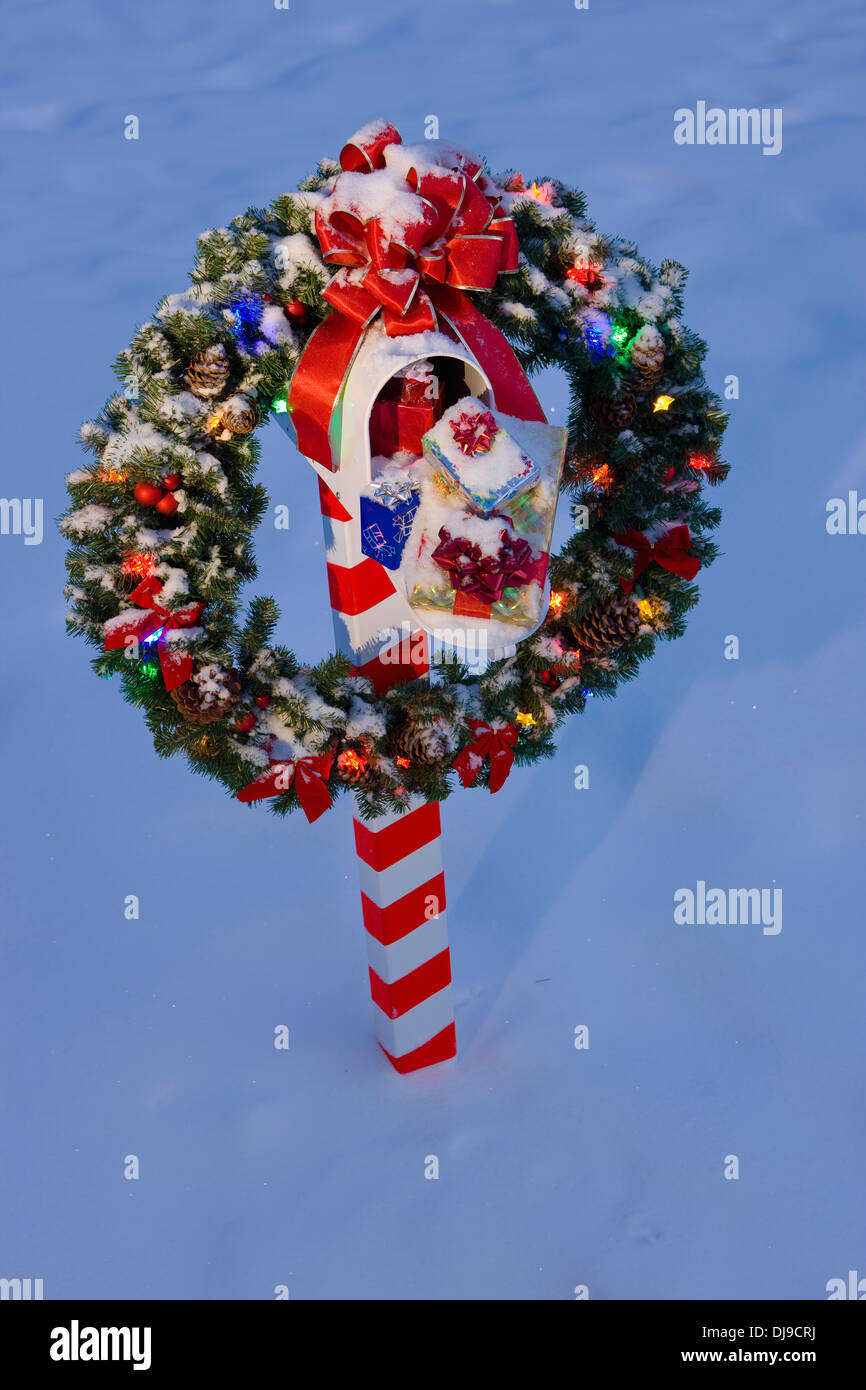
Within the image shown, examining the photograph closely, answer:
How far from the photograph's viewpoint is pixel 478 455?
2465mm

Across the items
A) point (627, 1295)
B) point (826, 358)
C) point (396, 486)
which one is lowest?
point (627, 1295)

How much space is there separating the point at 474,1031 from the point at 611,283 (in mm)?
1974

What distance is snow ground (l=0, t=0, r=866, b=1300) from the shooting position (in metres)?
3.02

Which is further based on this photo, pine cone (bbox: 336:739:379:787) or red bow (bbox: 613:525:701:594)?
red bow (bbox: 613:525:701:594)

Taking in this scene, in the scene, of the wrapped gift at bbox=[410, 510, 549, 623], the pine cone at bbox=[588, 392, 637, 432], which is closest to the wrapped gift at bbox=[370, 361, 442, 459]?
the wrapped gift at bbox=[410, 510, 549, 623]

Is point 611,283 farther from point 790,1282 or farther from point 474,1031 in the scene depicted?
point 790,1282

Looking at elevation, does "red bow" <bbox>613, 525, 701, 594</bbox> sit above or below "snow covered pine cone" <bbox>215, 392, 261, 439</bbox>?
below

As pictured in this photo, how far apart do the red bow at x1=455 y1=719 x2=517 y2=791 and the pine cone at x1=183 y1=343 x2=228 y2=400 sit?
89cm

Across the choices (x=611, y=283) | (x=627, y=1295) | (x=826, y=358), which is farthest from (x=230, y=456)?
(x=826, y=358)

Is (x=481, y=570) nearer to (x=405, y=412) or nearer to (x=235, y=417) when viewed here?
(x=405, y=412)

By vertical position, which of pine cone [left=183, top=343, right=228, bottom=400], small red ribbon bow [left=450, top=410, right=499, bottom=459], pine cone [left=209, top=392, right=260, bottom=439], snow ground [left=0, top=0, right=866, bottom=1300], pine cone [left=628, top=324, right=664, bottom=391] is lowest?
snow ground [left=0, top=0, right=866, bottom=1300]

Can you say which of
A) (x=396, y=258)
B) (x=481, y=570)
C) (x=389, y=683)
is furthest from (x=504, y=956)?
(x=396, y=258)

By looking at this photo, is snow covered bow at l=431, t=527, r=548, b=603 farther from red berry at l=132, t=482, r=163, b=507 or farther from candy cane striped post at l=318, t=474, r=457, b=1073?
red berry at l=132, t=482, r=163, b=507

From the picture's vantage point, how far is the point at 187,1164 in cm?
317
